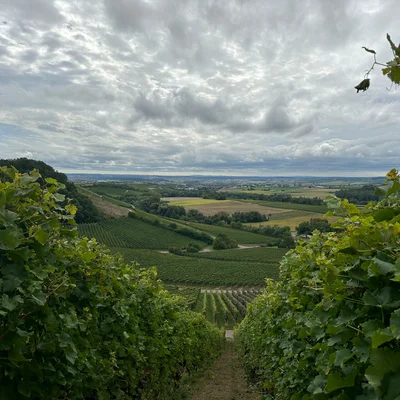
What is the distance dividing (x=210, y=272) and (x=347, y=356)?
58.2m

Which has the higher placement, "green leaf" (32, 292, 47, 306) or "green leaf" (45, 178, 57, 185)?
"green leaf" (45, 178, 57, 185)

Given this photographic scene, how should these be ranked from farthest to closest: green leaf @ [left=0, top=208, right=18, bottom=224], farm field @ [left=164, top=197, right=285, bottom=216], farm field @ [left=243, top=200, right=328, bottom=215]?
farm field @ [left=164, top=197, right=285, bottom=216] < farm field @ [left=243, top=200, right=328, bottom=215] < green leaf @ [left=0, top=208, right=18, bottom=224]

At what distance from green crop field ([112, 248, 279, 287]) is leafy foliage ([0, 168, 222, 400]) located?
156ft

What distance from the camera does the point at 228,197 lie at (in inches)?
5965

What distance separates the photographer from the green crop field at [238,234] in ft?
280

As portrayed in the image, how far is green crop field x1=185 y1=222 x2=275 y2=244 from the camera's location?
85375 millimetres

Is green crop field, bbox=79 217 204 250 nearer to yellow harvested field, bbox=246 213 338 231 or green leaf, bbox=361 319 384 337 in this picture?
yellow harvested field, bbox=246 213 338 231

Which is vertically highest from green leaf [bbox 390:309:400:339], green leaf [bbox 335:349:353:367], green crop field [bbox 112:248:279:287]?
green leaf [bbox 390:309:400:339]

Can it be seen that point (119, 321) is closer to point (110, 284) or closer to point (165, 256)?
point (110, 284)

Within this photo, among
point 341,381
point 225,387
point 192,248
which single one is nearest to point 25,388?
point 341,381

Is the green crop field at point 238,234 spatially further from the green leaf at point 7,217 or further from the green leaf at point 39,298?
the green leaf at point 7,217

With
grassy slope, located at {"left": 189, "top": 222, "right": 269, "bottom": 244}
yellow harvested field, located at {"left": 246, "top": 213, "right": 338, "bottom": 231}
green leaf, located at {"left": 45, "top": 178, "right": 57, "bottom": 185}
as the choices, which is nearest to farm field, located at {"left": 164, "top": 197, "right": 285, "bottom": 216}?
yellow harvested field, located at {"left": 246, "top": 213, "right": 338, "bottom": 231}

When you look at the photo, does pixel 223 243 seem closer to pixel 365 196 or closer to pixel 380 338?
pixel 365 196

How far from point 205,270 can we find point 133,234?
88.1ft
